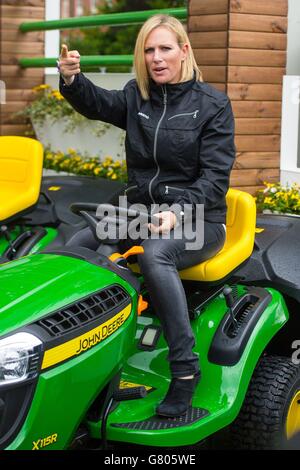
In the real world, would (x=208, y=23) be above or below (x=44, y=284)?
above

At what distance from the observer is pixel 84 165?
257 inches

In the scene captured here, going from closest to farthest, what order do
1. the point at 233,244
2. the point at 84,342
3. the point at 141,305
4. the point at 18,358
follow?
the point at 18,358 → the point at 84,342 → the point at 141,305 → the point at 233,244

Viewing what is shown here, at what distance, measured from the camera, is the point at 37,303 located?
9.25 ft

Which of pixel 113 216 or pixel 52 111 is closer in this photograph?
pixel 113 216

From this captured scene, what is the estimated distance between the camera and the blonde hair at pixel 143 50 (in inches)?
134

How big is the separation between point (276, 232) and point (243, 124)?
4.38 feet

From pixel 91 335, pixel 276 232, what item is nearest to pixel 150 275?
pixel 91 335

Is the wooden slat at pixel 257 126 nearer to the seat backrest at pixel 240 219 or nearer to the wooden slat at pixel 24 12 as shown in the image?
the seat backrest at pixel 240 219

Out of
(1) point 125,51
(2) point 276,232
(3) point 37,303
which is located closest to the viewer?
(3) point 37,303

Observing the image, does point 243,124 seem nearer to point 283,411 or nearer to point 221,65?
point 221,65

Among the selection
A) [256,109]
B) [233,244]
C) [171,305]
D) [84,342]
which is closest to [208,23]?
[256,109]

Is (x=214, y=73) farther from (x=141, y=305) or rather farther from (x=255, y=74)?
(x=141, y=305)

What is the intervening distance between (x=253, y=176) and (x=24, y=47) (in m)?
3.10

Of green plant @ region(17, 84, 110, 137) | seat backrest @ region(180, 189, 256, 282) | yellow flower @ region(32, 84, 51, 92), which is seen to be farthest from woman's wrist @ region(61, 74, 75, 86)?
yellow flower @ region(32, 84, 51, 92)
